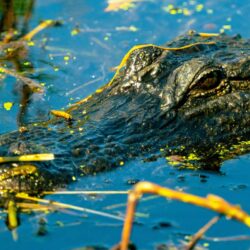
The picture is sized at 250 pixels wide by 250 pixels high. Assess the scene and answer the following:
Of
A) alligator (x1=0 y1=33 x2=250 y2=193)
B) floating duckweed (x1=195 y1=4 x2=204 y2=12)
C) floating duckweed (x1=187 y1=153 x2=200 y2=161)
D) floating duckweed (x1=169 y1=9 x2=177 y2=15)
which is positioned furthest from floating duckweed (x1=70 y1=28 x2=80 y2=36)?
floating duckweed (x1=187 y1=153 x2=200 y2=161)

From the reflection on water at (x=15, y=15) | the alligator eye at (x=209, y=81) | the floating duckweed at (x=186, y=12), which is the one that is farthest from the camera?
the floating duckweed at (x=186, y=12)

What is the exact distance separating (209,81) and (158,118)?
25.5 inches

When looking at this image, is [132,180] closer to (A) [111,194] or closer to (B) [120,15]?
(A) [111,194]

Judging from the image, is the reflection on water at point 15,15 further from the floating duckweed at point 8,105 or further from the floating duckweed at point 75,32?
the floating duckweed at point 8,105

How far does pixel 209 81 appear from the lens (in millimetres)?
6309

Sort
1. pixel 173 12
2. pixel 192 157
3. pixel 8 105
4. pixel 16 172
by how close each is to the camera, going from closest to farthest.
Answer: pixel 16 172
pixel 192 157
pixel 8 105
pixel 173 12

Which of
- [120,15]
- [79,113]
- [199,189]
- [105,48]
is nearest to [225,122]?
[199,189]

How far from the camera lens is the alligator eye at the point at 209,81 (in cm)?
626

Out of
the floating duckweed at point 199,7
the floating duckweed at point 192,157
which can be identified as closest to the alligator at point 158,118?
the floating duckweed at point 192,157

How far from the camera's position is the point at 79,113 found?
6.26m

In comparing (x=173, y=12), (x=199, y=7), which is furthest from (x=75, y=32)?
(x=199, y=7)

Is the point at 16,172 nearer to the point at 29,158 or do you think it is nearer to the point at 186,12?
the point at 29,158

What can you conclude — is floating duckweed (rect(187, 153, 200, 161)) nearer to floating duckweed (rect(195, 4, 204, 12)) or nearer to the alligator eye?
the alligator eye

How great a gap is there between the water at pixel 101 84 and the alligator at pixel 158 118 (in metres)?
0.17
